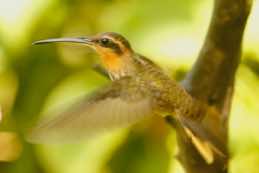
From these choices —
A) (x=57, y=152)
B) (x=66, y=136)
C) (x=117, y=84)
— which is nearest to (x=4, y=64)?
(x=57, y=152)

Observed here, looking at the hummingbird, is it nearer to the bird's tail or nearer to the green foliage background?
the bird's tail

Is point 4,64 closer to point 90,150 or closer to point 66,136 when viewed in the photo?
point 90,150

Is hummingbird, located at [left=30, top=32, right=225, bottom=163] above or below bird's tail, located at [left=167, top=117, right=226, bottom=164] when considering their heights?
above

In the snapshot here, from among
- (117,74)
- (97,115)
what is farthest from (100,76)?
(97,115)

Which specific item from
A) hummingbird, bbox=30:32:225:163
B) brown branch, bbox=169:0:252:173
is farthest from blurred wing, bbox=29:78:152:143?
brown branch, bbox=169:0:252:173

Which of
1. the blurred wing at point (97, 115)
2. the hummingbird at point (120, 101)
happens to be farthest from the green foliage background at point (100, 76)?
the blurred wing at point (97, 115)

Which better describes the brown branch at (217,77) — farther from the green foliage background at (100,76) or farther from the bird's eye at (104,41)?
the green foliage background at (100,76)
